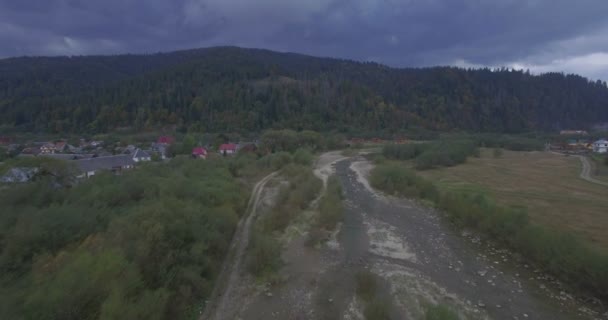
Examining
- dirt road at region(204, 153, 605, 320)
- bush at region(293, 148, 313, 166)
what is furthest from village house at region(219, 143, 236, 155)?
dirt road at region(204, 153, 605, 320)

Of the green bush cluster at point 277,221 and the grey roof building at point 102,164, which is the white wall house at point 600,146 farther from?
the grey roof building at point 102,164

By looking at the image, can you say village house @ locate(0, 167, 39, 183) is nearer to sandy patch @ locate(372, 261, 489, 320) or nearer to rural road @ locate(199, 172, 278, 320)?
rural road @ locate(199, 172, 278, 320)

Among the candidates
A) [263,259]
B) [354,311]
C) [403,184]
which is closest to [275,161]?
[403,184]

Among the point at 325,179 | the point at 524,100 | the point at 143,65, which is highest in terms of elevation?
the point at 143,65

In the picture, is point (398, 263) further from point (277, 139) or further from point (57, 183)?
point (277, 139)

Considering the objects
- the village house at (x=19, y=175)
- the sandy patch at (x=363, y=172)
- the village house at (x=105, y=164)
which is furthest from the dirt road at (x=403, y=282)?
the village house at (x=105, y=164)

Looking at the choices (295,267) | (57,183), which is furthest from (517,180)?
(57,183)
